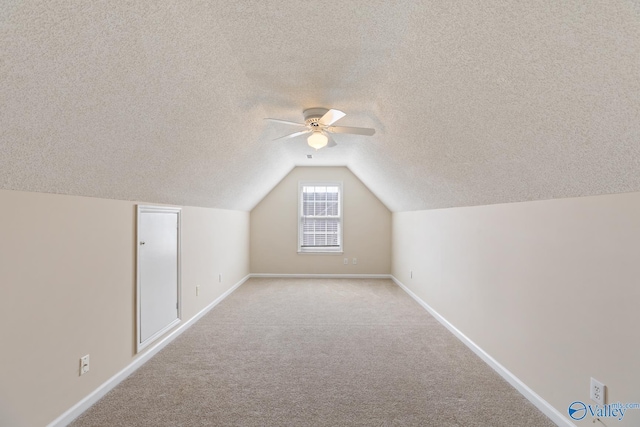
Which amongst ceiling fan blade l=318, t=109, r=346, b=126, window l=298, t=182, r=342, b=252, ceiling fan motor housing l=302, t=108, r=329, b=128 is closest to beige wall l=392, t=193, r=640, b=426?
ceiling fan blade l=318, t=109, r=346, b=126

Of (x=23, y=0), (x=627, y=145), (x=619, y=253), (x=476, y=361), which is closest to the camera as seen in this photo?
(x=23, y=0)

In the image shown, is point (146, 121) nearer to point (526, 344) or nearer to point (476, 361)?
point (526, 344)

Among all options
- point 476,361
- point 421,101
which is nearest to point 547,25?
point 421,101

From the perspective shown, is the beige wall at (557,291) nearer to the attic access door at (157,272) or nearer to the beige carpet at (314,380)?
the beige carpet at (314,380)

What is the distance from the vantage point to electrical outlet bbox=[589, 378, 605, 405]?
5.28ft

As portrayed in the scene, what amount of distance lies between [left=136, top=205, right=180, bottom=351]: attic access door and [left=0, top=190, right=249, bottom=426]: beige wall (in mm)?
110

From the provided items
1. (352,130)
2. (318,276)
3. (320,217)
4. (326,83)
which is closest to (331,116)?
(326,83)

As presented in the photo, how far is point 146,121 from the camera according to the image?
1.87 metres

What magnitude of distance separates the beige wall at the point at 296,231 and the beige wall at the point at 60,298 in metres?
3.83

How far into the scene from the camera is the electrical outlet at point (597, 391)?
5.28 feet

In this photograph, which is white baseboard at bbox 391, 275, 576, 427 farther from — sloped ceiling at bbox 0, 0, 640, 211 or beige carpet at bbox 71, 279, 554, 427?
sloped ceiling at bbox 0, 0, 640, 211

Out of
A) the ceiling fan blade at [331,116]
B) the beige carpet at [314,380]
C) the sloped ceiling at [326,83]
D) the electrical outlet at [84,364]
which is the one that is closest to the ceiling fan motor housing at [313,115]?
the sloped ceiling at [326,83]

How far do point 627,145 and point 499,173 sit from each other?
0.86m

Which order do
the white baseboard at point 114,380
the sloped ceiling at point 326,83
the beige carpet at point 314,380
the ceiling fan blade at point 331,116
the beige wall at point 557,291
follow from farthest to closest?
the ceiling fan blade at point 331,116, the beige carpet at point 314,380, the white baseboard at point 114,380, the beige wall at point 557,291, the sloped ceiling at point 326,83
